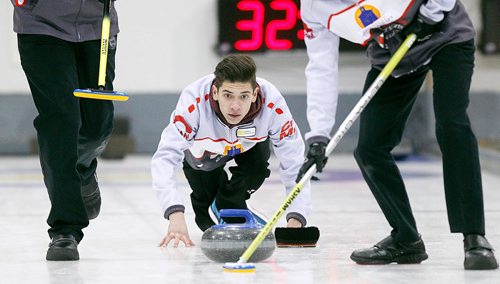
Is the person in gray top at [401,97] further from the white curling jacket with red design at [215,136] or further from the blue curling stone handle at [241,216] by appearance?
the white curling jacket with red design at [215,136]

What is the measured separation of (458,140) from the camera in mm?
3396

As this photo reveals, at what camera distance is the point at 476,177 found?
135 inches

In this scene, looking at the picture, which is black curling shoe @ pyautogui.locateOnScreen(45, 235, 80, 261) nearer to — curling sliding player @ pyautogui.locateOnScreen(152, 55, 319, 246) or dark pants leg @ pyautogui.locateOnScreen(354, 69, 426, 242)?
curling sliding player @ pyautogui.locateOnScreen(152, 55, 319, 246)

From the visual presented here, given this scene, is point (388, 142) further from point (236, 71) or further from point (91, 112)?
point (91, 112)

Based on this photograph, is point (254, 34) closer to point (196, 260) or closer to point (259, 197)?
point (259, 197)

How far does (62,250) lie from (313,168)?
38.1 inches

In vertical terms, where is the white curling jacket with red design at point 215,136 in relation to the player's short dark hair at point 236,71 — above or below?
below

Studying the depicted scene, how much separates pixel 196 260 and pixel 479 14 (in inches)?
276

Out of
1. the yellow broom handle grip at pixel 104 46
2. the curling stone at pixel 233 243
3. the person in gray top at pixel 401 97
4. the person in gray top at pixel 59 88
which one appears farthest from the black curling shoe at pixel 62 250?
the person in gray top at pixel 401 97

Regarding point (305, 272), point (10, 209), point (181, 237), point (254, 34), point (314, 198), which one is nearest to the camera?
point (305, 272)

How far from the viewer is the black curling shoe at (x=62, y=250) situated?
367cm

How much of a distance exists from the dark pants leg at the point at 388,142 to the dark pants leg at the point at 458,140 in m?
0.17

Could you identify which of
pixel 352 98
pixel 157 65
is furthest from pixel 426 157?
pixel 157 65

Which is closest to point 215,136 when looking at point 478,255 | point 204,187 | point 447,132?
point 204,187
